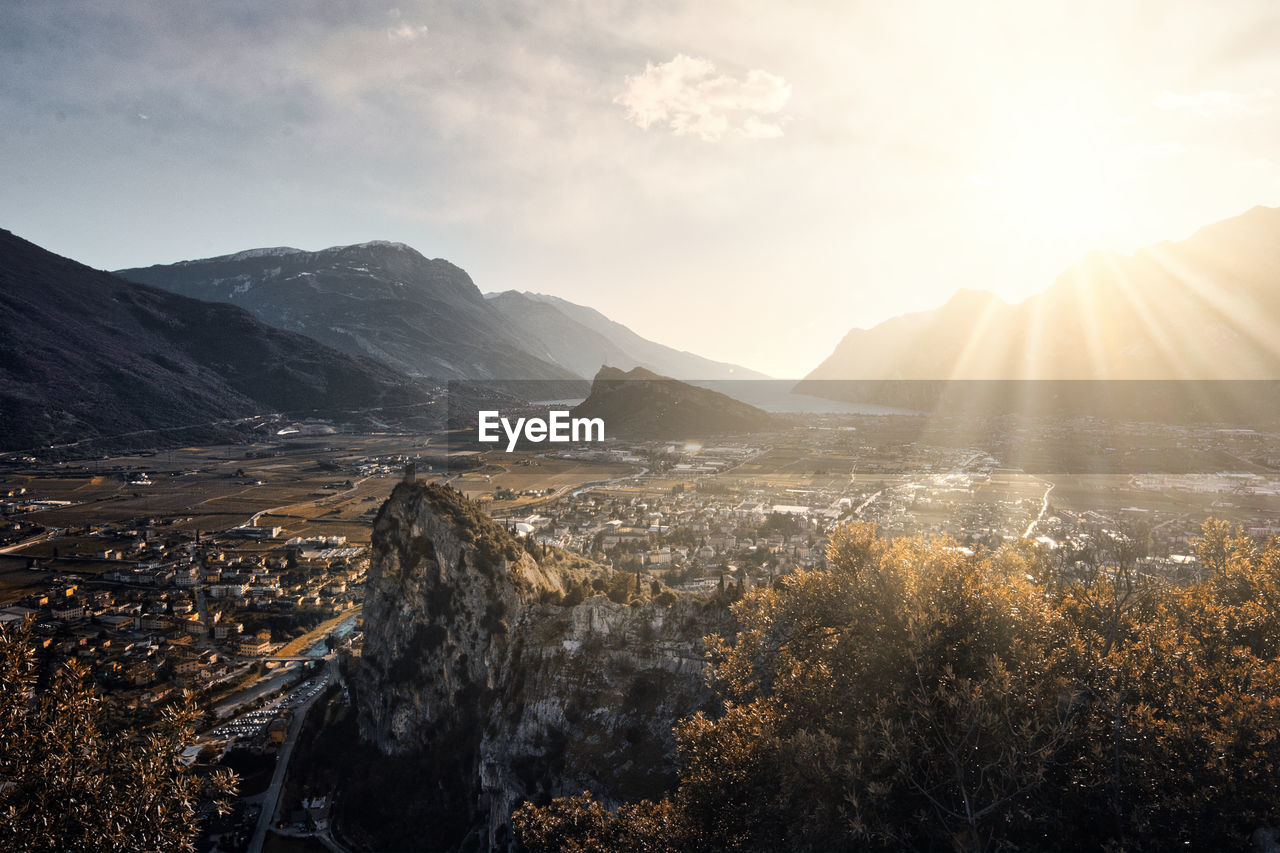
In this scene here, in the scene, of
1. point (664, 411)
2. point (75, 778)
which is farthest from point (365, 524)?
point (664, 411)

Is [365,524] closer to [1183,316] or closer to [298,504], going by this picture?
[298,504]

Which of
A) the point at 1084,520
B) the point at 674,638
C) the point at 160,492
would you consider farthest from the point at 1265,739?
the point at 160,492

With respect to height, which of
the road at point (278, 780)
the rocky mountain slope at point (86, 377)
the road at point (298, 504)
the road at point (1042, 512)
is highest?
the rocky mountain slope at point (86, 377)

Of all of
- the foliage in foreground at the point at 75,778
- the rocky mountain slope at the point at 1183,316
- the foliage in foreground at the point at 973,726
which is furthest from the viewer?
the rocky mountain slope at the point at 1183,316

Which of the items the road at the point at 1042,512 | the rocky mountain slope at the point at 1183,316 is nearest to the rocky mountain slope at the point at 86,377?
the road at the point at 1042,512

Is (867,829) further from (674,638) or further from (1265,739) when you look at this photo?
(674,638)

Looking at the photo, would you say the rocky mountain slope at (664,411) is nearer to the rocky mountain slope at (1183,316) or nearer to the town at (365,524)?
the town at (365,524)
